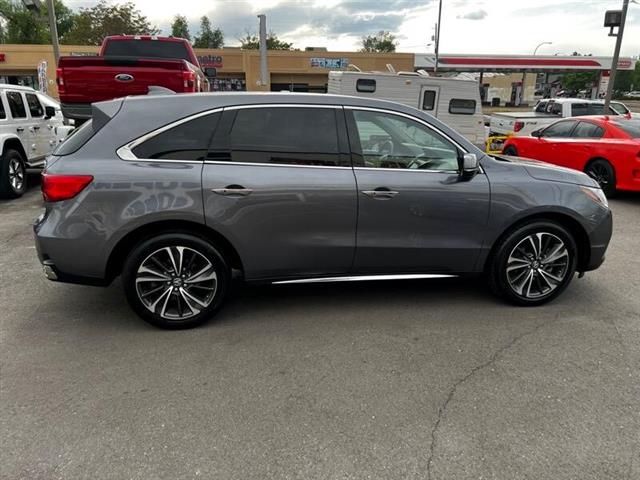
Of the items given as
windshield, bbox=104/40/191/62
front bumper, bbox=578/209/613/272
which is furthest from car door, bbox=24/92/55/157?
front bumper, bbox=578/209/613/272

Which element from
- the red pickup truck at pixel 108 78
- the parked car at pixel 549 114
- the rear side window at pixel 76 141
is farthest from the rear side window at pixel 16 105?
the parked car at pixel 549 114

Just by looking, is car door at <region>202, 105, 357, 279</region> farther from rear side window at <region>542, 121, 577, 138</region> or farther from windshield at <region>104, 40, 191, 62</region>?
rear side window at <region>542, 121, 577, 138</region>

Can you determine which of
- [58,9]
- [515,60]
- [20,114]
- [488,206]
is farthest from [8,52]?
[488,206]

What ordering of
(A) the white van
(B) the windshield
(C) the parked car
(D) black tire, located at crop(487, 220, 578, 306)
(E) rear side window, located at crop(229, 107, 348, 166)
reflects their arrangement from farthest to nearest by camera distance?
(C) the parked car
(A) the white van
(B) the windshield
(D) black tire, located at crop(487, 220, 578, 306)
(E) rear side window, located at crop(229, 107, 348, 166)

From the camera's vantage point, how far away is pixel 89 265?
11.7 ft

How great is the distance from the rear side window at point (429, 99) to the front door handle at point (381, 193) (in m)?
11.0

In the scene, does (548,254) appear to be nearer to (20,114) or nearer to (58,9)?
(20,114)

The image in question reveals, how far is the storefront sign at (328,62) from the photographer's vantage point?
Answer: 40344 millimetres

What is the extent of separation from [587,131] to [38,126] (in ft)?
34.5

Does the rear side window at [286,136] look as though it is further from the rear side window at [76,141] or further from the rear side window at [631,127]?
the rear side window at [631,127]

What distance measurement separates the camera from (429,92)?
45.5ft

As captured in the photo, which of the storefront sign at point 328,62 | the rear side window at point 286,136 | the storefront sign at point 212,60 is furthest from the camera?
the storefront sign at point 328,62

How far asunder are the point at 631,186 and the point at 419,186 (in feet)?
21.4

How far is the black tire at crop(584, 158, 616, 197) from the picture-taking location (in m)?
8.78
